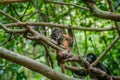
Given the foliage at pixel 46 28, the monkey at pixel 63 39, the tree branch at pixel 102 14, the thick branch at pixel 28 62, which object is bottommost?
the foliage at pixel 46 28

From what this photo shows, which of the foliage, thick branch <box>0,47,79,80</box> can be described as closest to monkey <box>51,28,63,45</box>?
the foliage

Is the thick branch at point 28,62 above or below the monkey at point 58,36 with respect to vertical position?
above

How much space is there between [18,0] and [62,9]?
1.22m

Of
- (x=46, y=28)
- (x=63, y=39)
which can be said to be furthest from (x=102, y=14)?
(x=46, y=28)

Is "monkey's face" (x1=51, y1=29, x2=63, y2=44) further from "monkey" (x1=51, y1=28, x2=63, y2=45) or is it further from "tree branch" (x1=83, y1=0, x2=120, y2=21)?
"tree branch" (x1=83, y1=0, x2=120, y2=21)

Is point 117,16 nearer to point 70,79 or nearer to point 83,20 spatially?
point 70,79

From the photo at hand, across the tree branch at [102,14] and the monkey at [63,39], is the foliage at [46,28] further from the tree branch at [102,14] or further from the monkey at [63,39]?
the tree branch at [102,14]

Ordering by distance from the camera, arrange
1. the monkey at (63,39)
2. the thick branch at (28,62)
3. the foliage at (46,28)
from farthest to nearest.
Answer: the foliage at (46,28)
the monkey at (63,39)
the thick branch at (28,62)

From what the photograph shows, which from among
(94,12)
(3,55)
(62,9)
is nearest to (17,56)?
(3,55)

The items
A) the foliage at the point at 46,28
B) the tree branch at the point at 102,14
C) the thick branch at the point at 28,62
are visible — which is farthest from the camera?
the foliage at the point at 46,28

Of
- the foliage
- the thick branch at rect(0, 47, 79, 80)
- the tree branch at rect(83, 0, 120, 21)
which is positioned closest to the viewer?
the tree branch at rect(83, 0, 120, 21)

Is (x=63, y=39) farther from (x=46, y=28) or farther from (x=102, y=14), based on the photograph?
(x=46, y=28)

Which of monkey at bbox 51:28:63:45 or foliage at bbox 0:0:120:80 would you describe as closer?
monkey at bbox 51:28:63:45

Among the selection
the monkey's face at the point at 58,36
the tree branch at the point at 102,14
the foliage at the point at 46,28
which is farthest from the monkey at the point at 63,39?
the tree branch at the point at 102,14
